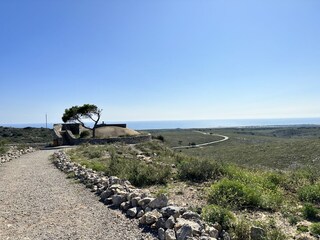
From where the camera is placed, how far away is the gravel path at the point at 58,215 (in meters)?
5.19

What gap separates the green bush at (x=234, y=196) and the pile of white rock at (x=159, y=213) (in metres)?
1.34

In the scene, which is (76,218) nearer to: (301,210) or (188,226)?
(188,226)

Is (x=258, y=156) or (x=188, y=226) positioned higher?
(x=188, y=226)

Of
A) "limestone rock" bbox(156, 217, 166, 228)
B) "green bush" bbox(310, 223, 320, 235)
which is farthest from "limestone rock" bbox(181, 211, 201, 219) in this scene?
"green bush" bbox(310, 223, 320, 235)

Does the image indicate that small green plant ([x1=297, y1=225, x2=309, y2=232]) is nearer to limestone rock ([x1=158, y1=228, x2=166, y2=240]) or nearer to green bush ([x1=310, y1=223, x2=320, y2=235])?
green bush ([x1=310, y1=223, x2=320, y2=235])

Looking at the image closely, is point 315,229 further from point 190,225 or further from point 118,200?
point 118,200

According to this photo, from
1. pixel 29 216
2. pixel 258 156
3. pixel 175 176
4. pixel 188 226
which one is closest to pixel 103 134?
pixel 258 156

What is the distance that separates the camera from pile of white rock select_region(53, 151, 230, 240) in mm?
4500

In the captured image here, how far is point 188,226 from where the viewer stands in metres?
4.45

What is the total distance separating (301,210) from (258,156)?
61.1 feet

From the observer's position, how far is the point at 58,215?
627cm

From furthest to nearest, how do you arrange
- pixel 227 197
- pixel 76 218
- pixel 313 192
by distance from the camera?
pixel 313 192
pixel 227 197
pixel 76 218

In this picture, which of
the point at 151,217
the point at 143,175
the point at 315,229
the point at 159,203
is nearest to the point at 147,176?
the point at 143,175

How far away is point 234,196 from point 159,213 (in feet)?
6.43
